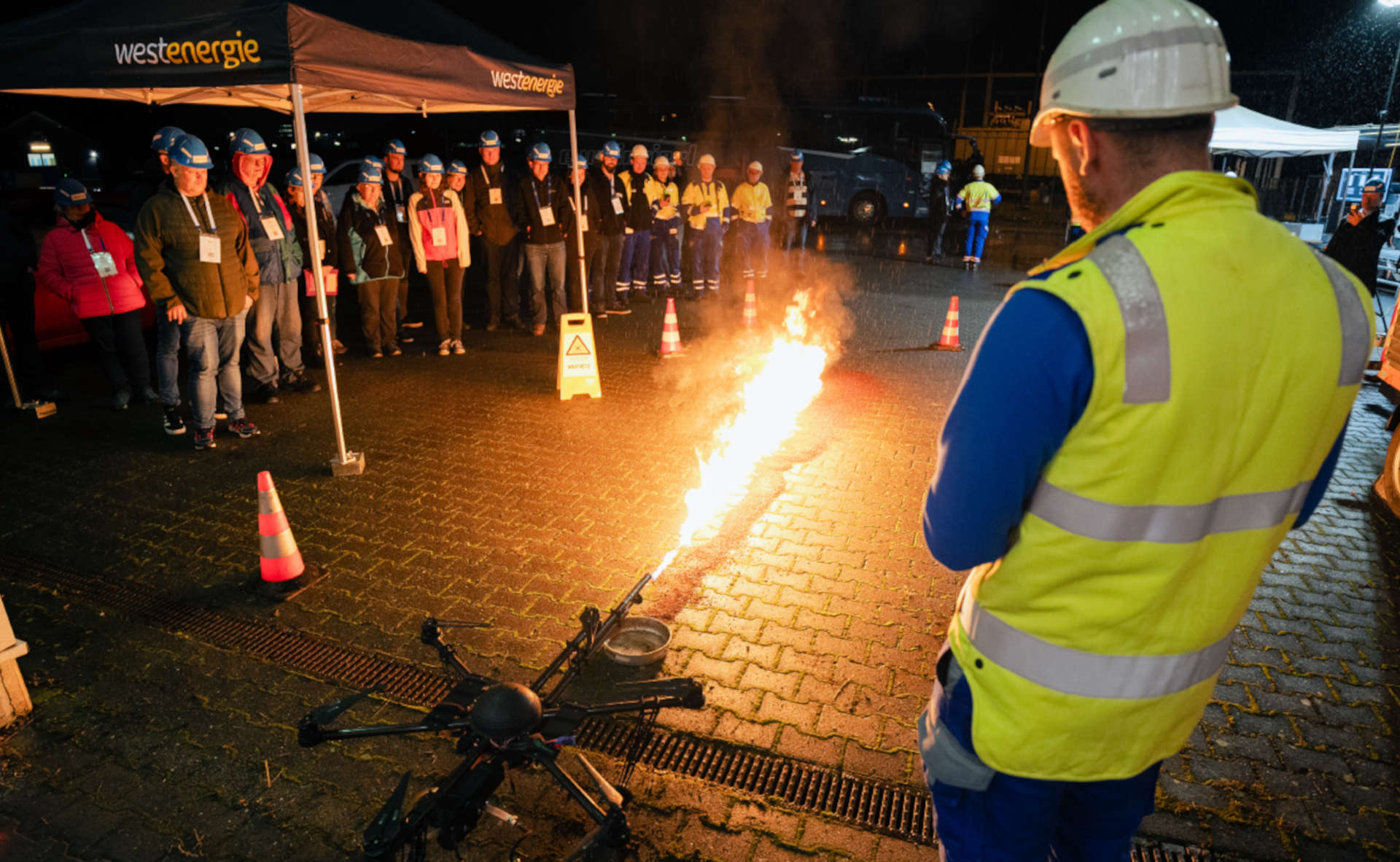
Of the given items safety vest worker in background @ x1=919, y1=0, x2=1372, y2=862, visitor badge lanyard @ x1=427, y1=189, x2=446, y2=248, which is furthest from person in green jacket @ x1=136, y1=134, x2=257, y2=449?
safety vest worker in background @ x1=919, y1=0, x2=1372, y2=862

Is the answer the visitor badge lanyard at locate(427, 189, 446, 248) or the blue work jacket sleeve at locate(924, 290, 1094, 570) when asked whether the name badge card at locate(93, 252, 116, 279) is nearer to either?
the visitor badge lanyard at locate(427, 189, 446, 248)

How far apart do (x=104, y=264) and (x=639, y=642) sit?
21.2 ft

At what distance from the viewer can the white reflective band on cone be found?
4.64ft

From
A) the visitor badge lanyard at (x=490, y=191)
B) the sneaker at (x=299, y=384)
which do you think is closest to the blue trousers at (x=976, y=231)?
the visitor badge lanyard at (x=490, y=191)

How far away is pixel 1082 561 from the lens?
4.78 feet

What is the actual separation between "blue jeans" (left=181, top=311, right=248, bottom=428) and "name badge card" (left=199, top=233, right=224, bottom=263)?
0.49 metres

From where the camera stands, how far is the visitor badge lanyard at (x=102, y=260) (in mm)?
6855

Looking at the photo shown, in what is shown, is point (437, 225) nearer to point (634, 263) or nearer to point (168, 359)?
point (168, 359)

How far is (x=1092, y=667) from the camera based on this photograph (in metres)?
1.52

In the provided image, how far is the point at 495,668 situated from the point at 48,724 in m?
1.91

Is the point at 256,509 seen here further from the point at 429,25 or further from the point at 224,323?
the point at 429,25

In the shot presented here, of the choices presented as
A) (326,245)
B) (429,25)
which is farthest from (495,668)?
(326,245)

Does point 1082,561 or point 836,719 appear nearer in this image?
point 1082,561

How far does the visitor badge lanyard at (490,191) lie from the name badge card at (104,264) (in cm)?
421
